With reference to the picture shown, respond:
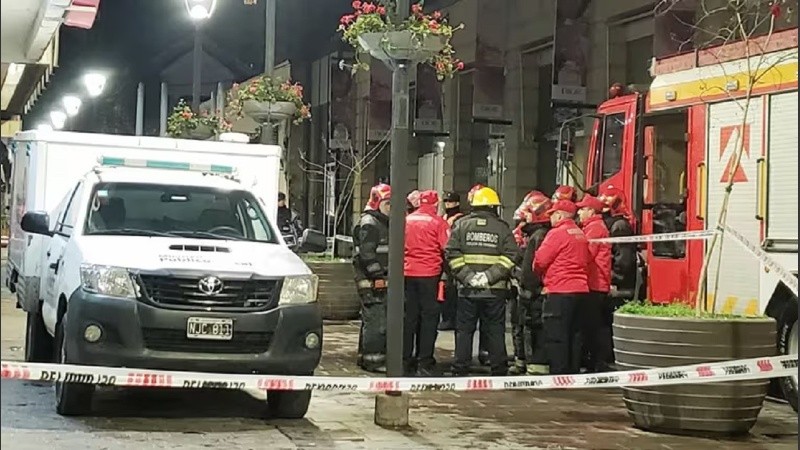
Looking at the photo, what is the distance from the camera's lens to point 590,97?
18594 millimetres

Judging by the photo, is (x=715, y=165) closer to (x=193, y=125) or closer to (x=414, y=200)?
(x=414, y=200)

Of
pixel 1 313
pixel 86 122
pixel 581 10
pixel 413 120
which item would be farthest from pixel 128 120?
pixel 1 313

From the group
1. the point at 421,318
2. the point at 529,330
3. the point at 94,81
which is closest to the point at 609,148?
the point at 529,330

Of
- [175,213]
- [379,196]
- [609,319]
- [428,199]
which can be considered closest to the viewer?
[175,213]

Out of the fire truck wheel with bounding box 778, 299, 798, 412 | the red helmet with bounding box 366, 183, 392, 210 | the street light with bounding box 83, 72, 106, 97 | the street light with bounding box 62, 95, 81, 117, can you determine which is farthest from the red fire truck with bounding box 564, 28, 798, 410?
the street light with bounding box 62, 95, 81, 117

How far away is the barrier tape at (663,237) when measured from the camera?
1042 cm

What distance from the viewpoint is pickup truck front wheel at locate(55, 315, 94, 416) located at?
8.23 m

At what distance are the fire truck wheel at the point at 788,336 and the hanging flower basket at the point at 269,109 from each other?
28.6 ft

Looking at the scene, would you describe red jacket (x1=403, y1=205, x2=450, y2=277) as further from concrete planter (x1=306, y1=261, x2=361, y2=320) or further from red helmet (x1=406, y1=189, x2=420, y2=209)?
concrete planter (x1=306, y1=261, x2=361, y2=320)

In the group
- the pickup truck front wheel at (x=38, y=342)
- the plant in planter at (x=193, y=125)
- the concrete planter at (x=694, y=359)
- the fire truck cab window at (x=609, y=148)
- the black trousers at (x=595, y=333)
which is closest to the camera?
the concrete planter at (x=694, y=359)

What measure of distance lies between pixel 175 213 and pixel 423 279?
3.12 metres

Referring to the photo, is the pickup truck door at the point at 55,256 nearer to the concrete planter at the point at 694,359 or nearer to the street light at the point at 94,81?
the concrete planter at the point at 694,359

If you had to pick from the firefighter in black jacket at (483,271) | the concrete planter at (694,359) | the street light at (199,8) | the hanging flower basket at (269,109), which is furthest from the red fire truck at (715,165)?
the street light at (199,8)

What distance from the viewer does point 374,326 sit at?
11648 mm
